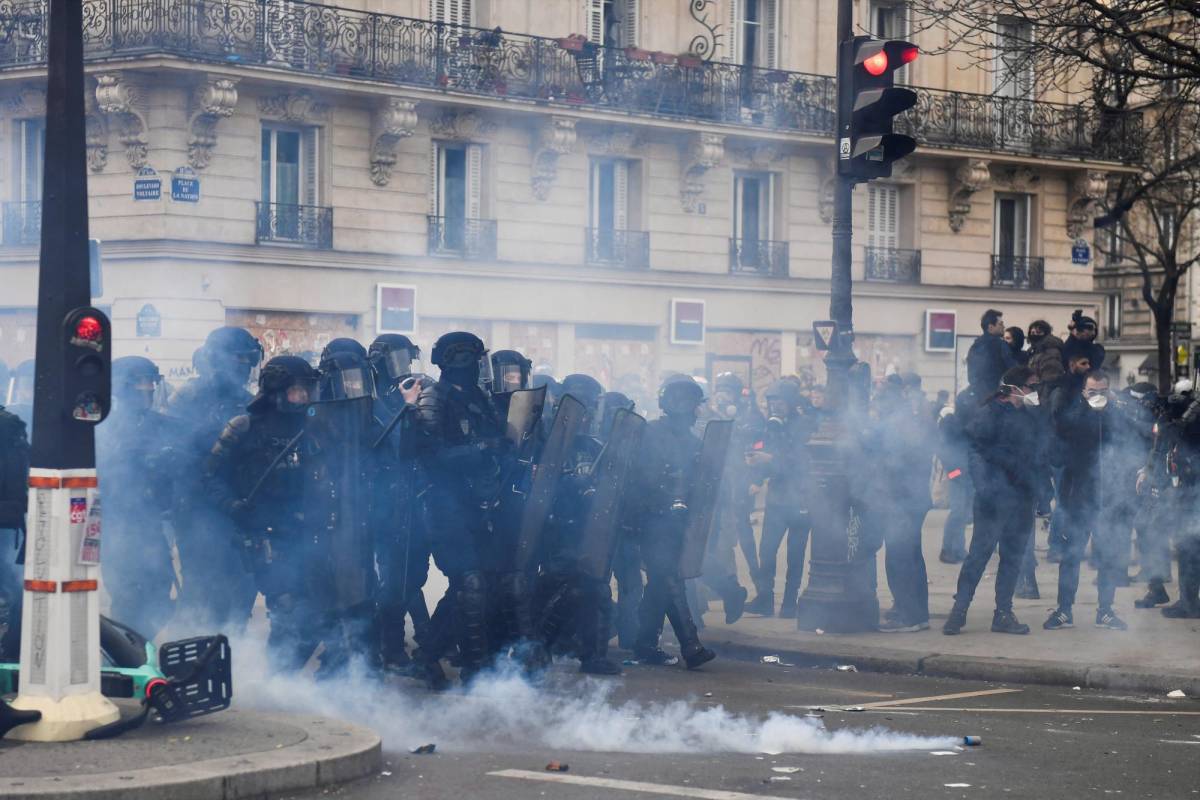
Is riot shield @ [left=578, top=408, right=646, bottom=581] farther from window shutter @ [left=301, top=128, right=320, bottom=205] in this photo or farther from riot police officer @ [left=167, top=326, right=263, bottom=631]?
window shutter @ [left=301, top=128, right=320, bottom=205]

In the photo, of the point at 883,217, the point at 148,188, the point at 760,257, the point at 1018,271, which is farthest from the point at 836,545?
the point at 1018,271

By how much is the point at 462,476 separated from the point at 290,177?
52.3 ft

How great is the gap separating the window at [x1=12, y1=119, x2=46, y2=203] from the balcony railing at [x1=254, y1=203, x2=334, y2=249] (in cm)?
285

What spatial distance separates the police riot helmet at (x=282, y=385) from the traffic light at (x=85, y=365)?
6.04 ft

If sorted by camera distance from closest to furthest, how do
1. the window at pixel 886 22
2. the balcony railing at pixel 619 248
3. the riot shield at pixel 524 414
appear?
the riot shield at pixel 524 414, the balcony railing at pixel 619 248, the window at pixel 886 22

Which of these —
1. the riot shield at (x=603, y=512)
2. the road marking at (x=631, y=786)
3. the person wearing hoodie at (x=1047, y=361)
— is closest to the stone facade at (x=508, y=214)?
the person wearing hoodie at (x=1047, y=361)

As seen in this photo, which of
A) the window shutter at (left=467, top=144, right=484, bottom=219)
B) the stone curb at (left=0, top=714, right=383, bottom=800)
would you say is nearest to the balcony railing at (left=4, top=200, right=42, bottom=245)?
the window shutter at (left=467, top=144, right=484, bottom=219)

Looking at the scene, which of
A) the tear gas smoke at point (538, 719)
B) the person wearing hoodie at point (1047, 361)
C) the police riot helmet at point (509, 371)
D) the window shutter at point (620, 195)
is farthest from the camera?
the window shutter at point (620, 195)

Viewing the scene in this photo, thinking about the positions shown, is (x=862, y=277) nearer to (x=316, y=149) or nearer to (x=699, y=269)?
(x=699, y=269)

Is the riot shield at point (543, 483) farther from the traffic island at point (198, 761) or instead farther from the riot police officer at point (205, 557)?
the traffic island at point (198, 761)

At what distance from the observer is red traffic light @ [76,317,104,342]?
693 cm

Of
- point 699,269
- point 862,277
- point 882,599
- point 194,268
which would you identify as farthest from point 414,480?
point 862,277

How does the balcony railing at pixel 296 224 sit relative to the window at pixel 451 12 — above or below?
below

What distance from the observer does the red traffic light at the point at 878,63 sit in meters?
11.8
